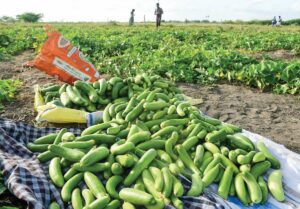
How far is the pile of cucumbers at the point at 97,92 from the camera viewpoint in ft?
23.2

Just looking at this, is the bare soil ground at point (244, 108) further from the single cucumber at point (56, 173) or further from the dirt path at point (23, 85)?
the single cucumber at point (56, 173)

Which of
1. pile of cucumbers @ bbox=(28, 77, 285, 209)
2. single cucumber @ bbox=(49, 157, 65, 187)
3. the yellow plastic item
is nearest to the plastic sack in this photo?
the yellow plastic item

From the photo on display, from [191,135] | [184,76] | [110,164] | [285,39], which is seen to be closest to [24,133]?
[110,164]

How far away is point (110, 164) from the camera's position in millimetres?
4320

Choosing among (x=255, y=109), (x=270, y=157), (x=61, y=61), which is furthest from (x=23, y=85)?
(x=270, y=157)

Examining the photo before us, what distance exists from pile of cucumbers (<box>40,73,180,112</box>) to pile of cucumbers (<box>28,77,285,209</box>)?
5.24ft

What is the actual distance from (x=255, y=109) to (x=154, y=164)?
4039 mm

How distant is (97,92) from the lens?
727 cm

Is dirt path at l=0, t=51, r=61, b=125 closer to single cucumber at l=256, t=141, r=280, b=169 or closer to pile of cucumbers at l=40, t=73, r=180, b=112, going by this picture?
pile of cucumbers at l=40, t=73, r=180, b=112

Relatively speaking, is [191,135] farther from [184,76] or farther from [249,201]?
[184,76]

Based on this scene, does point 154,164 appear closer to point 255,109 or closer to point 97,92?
point 97,92

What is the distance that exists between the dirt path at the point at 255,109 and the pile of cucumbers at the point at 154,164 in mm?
1557

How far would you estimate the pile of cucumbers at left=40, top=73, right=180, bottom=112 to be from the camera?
7.08 metres

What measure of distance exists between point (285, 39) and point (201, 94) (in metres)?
13.1
